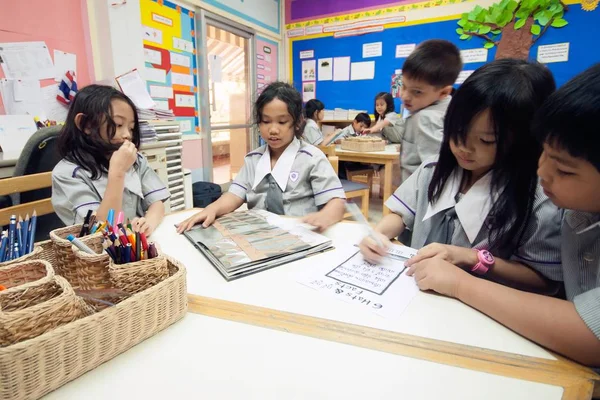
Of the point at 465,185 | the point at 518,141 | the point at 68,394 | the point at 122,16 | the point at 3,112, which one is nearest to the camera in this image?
the point at 68,394

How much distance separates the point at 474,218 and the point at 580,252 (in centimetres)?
23

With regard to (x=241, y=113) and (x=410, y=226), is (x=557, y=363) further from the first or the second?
(x=241, y=113)

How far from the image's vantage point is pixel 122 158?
3.50 feet

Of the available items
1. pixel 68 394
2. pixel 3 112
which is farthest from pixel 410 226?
pixel 3 112

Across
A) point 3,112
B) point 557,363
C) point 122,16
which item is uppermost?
point 122,16

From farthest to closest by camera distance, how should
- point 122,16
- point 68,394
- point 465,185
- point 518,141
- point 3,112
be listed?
point 122,16 → point 3,112 → point 465,185 → point 518,141 → point 68,394

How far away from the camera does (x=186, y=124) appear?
3.41 metres

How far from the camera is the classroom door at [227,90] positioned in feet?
12.0

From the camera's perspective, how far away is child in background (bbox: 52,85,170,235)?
104 cm

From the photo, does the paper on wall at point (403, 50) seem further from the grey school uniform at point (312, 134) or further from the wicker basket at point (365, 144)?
the wicker basket at point (365, 144)

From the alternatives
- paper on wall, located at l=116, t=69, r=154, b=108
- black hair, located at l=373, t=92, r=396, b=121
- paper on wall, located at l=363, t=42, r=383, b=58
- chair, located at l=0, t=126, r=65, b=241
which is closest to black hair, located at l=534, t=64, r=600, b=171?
chair, located at l=0, t=126, r=65, b=241

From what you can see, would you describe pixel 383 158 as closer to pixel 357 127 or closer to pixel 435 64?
pixel 435 64

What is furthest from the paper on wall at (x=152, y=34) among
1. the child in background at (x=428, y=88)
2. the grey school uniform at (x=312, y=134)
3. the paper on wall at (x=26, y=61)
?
the child in background at (x=428, y=88)

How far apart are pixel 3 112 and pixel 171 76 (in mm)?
1370
